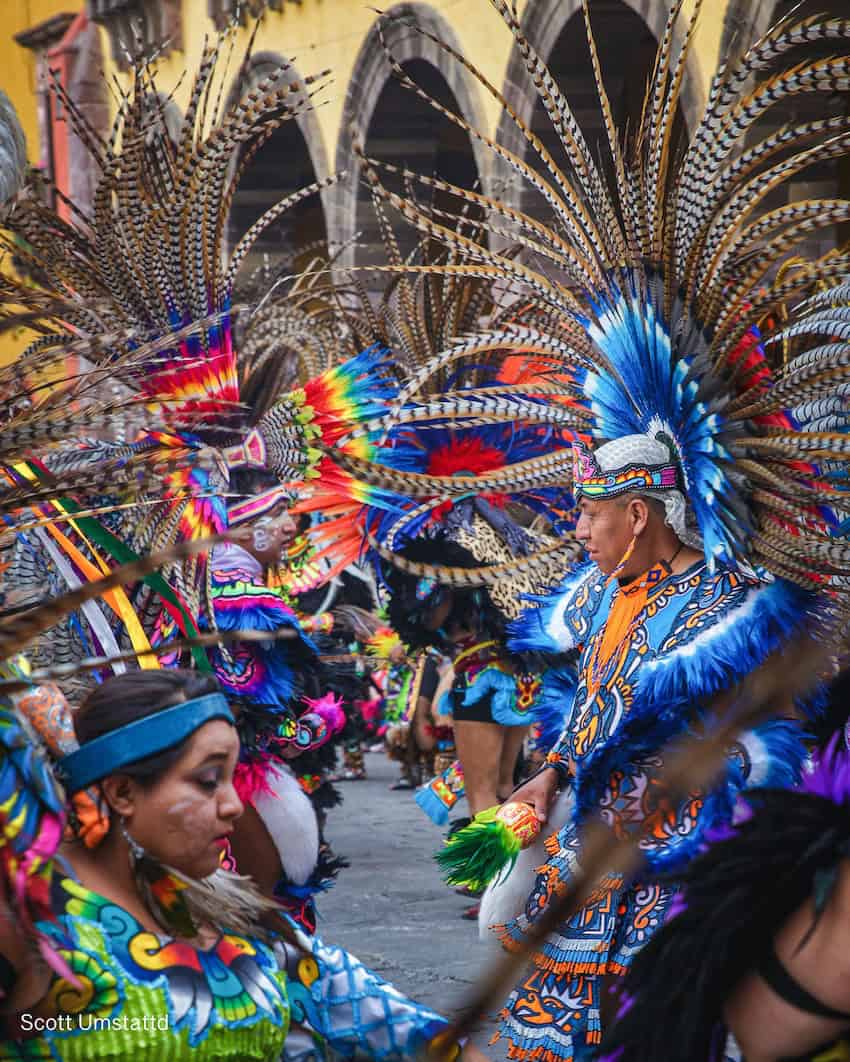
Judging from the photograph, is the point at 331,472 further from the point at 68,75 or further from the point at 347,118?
the point at 68,75

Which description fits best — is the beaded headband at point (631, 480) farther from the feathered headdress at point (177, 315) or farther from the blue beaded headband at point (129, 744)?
the blue beaded headband at point (129, 744)

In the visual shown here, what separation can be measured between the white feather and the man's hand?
104 centimetres

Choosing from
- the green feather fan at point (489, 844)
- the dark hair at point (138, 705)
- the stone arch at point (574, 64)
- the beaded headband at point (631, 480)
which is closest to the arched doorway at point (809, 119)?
the stone arch at point (574, 64)

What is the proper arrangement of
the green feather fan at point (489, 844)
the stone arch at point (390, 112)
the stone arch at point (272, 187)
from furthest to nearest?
the stone arch at point (272, 187) < the stone arch at point (390, 112) < the green feather fan at point (489, 844)

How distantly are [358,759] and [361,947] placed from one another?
5.21 m

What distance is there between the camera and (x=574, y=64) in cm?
1178

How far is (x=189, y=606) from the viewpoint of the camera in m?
3.94

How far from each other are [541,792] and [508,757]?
3511mm

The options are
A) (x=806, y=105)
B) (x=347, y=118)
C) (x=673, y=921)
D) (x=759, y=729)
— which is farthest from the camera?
(x=347, y=118)

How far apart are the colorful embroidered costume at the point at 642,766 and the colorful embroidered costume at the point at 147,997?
3.33 ft

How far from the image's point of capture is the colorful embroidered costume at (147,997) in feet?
6.89

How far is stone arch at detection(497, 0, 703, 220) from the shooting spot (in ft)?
36.6

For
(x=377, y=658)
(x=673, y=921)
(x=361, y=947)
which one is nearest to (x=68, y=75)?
(x=377, y=658)

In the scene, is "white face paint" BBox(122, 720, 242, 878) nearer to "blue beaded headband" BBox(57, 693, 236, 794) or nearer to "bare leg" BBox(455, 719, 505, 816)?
"blue beaded headband" BBox(57, 693, 236, 794)
